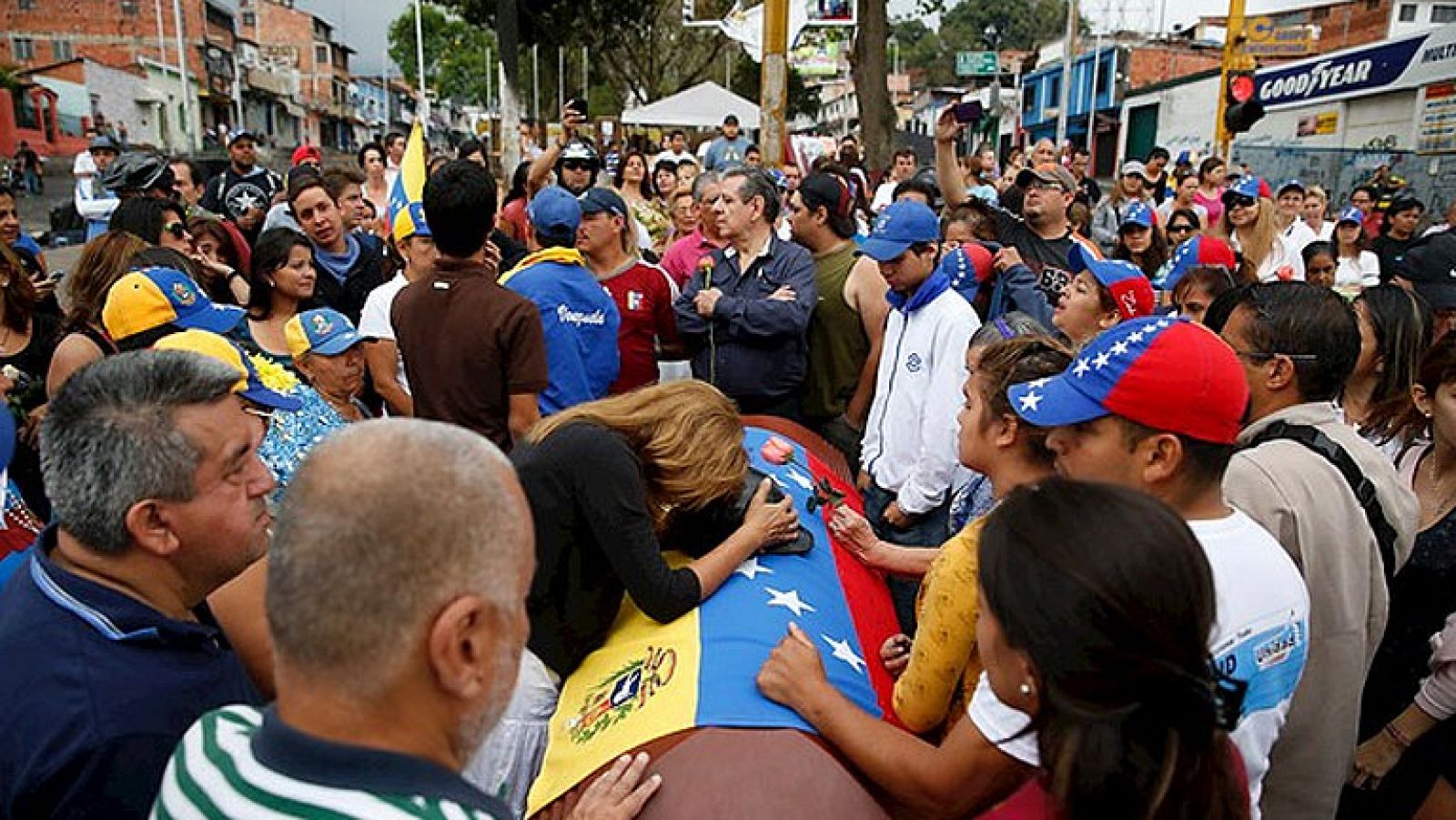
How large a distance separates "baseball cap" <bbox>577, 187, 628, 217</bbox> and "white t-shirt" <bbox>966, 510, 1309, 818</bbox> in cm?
378

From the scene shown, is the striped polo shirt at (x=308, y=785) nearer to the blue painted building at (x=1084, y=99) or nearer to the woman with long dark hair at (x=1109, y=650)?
the woman with long dark hair at (x=1109, y=650)

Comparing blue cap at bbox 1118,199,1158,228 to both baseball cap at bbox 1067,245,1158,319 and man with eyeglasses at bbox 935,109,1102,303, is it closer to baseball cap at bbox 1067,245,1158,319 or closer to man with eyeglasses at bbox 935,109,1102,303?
man with eyeglasses at bbox 935,109,1102,303

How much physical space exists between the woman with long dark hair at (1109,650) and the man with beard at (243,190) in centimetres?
747

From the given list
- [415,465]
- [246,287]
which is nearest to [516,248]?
[246,287]

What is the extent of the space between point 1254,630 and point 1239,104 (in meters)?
12.0

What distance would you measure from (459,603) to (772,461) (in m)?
2.44

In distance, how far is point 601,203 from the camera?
5277 millimetres

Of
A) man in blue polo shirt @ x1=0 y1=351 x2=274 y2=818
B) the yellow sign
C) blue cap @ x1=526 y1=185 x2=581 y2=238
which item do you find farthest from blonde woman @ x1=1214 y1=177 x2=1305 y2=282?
the yellow sign

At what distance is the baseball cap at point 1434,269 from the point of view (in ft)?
16.1

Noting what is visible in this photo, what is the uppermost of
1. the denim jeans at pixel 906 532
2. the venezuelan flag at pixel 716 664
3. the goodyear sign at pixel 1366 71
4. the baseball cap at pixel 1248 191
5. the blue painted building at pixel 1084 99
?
the blue painted building at pixel 1084 99

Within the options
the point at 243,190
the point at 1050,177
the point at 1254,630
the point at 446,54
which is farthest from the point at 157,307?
the point at 446,54

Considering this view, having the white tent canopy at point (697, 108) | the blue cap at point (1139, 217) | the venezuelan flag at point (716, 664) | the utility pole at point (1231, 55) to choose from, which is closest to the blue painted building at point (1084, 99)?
the white tent canopy at point (697, 108)

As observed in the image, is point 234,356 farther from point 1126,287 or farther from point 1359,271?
point 1359,271

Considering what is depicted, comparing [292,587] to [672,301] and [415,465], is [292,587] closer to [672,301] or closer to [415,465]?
[415,465]
